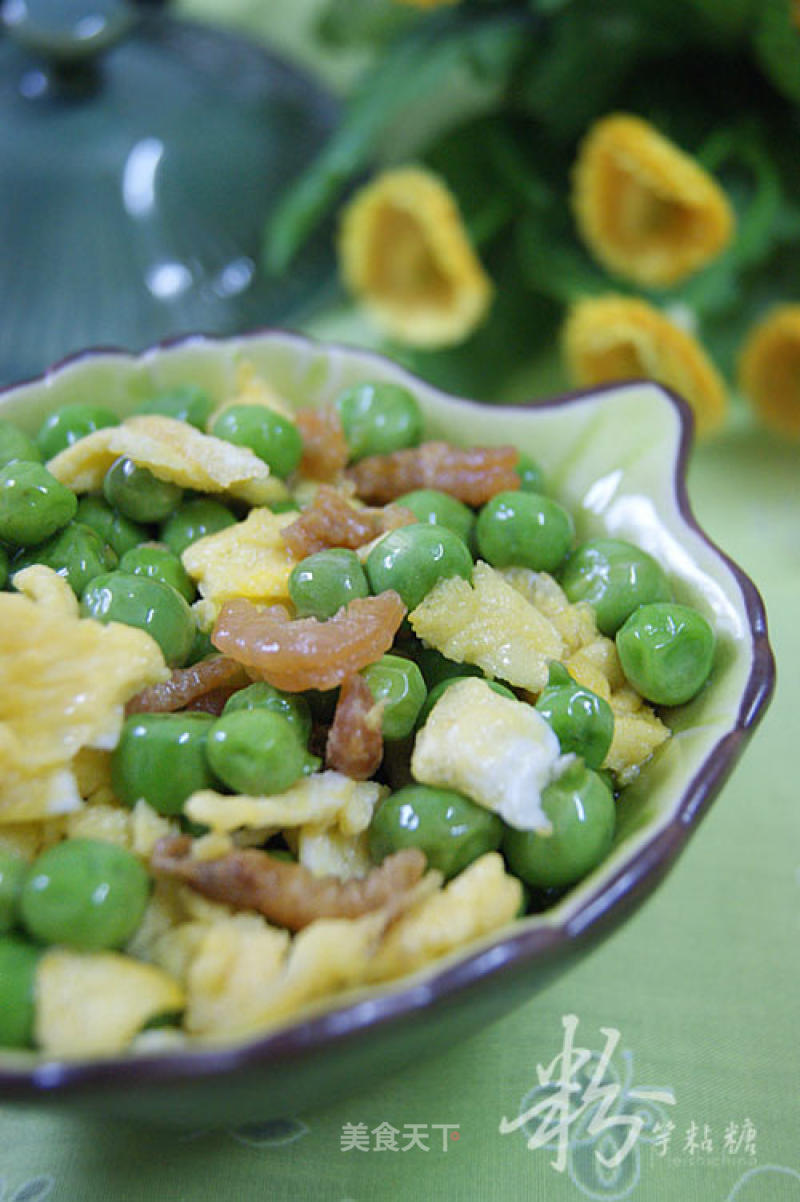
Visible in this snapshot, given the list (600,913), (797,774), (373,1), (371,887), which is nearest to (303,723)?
(371,887)

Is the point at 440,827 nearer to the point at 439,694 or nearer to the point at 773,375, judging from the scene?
the point at 439,694

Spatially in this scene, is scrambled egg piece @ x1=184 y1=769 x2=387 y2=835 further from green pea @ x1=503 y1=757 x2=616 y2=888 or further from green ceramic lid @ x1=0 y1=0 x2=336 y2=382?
green ceramic lid @ x1=0 y1=0 x2=336 y2=382

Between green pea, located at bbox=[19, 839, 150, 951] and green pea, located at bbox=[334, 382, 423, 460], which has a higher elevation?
green pea, located at bbox=[334, 382, 423, 460]

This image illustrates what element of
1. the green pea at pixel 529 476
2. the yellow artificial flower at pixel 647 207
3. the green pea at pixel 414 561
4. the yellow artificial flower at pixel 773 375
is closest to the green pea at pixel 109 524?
the green pea at pixel 414 561

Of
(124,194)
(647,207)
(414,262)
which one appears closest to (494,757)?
(647,207)

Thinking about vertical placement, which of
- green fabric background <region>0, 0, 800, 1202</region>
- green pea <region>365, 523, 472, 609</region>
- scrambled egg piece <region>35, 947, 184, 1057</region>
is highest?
green pea <region>365, 523, 472, 609</region>

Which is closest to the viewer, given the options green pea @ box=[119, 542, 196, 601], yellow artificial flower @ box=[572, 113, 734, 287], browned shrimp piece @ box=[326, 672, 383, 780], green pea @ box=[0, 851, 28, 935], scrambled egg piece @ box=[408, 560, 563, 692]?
green pea @ box=[0, 851, 28, 935]

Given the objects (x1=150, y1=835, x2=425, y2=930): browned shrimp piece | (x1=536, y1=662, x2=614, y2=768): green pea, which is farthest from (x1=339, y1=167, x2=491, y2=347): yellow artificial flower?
(x1=150, y1=835, x2=425, y2=930): browned shrimp piece

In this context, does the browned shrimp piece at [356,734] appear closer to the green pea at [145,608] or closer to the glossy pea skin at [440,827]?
the glossy pea skin at [440,827]
